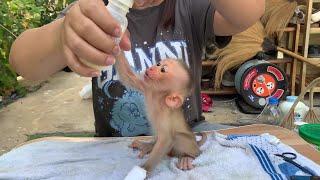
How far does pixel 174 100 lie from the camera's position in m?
0.98

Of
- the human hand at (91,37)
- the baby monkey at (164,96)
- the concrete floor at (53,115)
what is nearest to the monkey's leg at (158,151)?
the baby monkey at (164,96)

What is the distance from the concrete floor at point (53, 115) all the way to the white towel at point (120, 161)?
4.33ft

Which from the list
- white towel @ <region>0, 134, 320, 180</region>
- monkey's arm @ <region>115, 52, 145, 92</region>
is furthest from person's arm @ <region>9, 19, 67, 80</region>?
white towel @ <region>0, 134, 320, 180</region>

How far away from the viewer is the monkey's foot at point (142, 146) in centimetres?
113

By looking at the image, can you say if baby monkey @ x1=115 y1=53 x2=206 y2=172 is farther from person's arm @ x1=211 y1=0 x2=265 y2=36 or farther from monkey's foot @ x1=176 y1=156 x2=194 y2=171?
person's arm @ x1=211 y1=0 x2=265 y2=36

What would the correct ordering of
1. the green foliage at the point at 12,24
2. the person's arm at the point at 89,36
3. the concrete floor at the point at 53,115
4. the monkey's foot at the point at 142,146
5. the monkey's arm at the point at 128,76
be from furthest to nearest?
the green foliage at the point at 12,24
the concrete floor at the point at 53,115
the monkey's foot at the point at 142,146
the monkey's arm at the point at 128,76
the person's arm at the point at 89,36

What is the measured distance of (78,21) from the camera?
622mm

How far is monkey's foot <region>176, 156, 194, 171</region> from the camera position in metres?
1.05

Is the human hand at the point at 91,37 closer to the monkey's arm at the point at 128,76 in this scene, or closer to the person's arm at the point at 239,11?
the monkey's arm at the point at 128,76

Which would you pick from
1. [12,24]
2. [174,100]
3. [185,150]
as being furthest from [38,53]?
[12,24]

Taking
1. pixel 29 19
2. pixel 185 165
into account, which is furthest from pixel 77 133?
pixel 185 165

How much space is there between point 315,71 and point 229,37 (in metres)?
2.21

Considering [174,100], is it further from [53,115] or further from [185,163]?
[53,115]

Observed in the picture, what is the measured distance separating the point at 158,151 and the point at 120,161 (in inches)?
6.2
